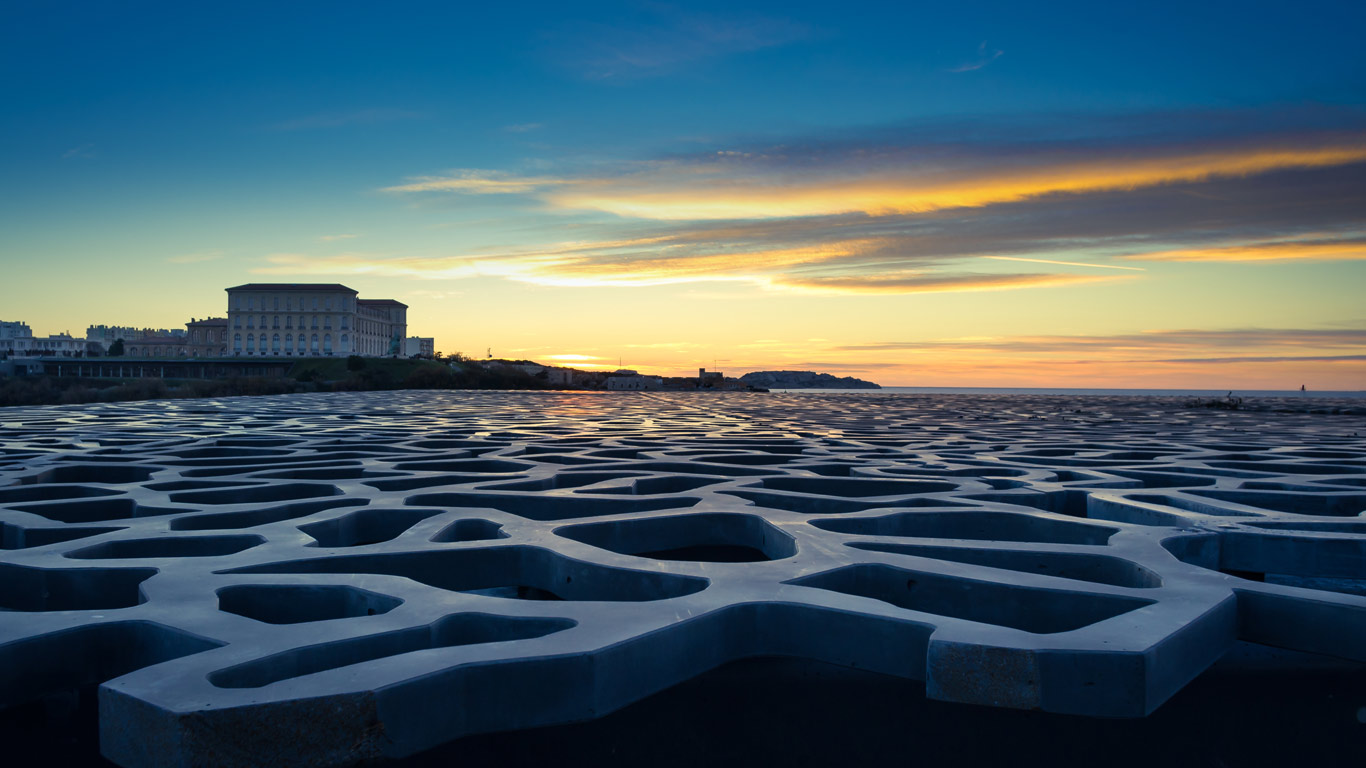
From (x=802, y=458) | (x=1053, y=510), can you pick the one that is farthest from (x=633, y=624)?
(x=802, y=458)

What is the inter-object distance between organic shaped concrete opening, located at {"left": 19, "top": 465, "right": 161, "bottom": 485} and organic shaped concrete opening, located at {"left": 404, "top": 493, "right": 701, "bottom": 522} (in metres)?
3.44

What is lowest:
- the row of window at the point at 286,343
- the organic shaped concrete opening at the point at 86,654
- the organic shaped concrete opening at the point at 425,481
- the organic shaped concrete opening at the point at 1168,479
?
the organic shaped concrete opening at the point at 86,654

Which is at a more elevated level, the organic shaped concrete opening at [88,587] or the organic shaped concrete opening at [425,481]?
the organic shaped concrete opening at [425,481]

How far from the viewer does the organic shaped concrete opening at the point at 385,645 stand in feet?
9.07

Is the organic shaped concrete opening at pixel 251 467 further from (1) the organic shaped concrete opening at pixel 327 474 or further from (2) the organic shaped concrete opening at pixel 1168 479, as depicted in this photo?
(2) the organic shaped concrete opening at pixel 1168 479

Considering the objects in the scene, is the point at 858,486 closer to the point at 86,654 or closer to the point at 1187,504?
the point at 1187,504

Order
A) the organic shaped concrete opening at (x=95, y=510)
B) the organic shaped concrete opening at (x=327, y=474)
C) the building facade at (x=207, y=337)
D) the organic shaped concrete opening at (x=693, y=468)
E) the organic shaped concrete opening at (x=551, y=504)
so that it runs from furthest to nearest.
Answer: the building facade at (x=207, y=337), the organic shaped concrete opening at (x=693, y=468), the organic shaped concrete opening at (x=327, y=474), the organic shaped concrete opening at (x=551, y=504), the organic shaped concrete opening at (x=95, y=510)

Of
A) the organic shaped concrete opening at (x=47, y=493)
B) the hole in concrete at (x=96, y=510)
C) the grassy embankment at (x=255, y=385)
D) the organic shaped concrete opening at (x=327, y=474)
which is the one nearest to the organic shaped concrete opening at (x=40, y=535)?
the hole in concrete at (x=96, y=510)

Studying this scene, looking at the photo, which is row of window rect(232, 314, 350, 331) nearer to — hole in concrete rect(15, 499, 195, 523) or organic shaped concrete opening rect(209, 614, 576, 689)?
hole in concrete rect(15, 499, 195, 523)

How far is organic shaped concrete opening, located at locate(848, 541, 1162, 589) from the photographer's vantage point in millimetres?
4277

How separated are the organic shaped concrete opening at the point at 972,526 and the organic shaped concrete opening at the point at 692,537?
37 centimetres

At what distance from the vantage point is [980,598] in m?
3.86

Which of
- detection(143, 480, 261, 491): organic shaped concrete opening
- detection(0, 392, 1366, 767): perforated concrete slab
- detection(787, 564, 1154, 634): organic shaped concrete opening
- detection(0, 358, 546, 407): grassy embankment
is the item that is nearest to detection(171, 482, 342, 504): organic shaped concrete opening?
detection(0, 392, 1366, 767): perforated concrete slab

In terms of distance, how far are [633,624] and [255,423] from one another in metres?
13.2
